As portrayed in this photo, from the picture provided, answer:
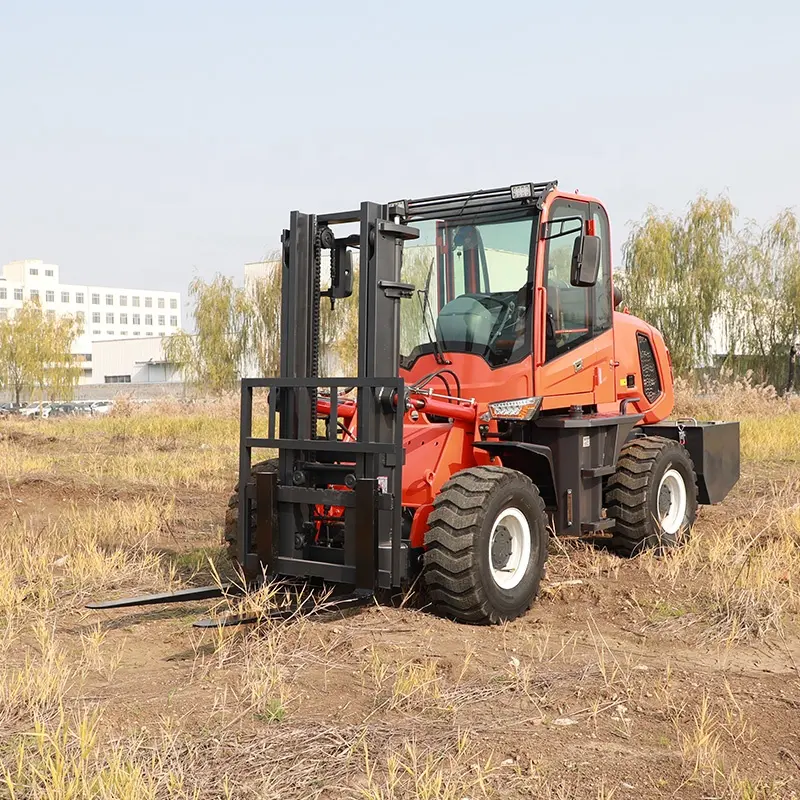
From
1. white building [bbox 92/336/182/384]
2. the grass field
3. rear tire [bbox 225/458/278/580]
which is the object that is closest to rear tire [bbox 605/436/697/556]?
the grass field

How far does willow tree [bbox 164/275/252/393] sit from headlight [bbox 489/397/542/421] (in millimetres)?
33642

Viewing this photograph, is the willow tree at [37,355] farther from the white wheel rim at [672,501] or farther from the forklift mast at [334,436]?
Answer: the forklift mast at [334,436]

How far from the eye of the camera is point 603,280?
326 inches

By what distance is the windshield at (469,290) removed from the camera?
740 cm

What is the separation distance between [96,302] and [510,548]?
11949 centimetres

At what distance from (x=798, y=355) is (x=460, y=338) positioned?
30.6 m

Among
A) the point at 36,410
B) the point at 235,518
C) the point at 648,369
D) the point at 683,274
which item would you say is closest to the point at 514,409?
the point at 235,518

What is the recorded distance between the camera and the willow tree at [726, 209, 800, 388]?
1388 inches

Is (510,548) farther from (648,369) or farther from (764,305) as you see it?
(764,305)

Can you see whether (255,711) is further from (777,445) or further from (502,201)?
(777,445)

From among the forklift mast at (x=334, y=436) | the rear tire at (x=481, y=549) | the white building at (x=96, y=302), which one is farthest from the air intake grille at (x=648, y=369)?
the white building at (x=96, y=302)

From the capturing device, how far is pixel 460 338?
24.7 feet

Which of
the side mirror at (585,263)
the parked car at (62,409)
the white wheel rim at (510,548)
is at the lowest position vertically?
the parked car at (62,409)

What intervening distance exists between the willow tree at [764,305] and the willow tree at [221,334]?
1843 cm
